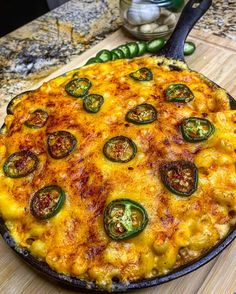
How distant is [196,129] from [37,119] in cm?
70

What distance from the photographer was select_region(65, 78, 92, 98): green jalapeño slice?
191 cm

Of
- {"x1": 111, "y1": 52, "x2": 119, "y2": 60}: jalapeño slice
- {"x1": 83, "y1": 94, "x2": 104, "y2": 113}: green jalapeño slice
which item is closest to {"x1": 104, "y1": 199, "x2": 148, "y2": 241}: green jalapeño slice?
{"x1": 83, "y1": 94, "x2": 104, "y2": 113}: green jalapeño slice

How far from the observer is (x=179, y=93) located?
6.00ft

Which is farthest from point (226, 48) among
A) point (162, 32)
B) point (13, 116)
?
point (13, 116)

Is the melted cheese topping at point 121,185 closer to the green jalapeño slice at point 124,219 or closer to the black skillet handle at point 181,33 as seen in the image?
the green jalapeño slice at point 124,219

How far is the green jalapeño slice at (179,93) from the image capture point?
71.1 inches

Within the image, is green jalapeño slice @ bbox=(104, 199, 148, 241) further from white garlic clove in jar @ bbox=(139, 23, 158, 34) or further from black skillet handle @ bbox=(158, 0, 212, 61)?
white garlic clove in jar @ bbox=(139, 23, 158, 34)

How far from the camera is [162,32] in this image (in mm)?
2764

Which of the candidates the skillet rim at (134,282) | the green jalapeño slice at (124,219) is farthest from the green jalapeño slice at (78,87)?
the skillet rim at (134,282)

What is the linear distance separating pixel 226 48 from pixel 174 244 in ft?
5.48

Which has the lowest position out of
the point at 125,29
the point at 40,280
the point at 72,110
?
the point at 40,280

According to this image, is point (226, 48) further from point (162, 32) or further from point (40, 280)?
point (40, 280)

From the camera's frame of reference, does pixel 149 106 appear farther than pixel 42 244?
Yes

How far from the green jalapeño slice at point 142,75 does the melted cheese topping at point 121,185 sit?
0.03 meters
